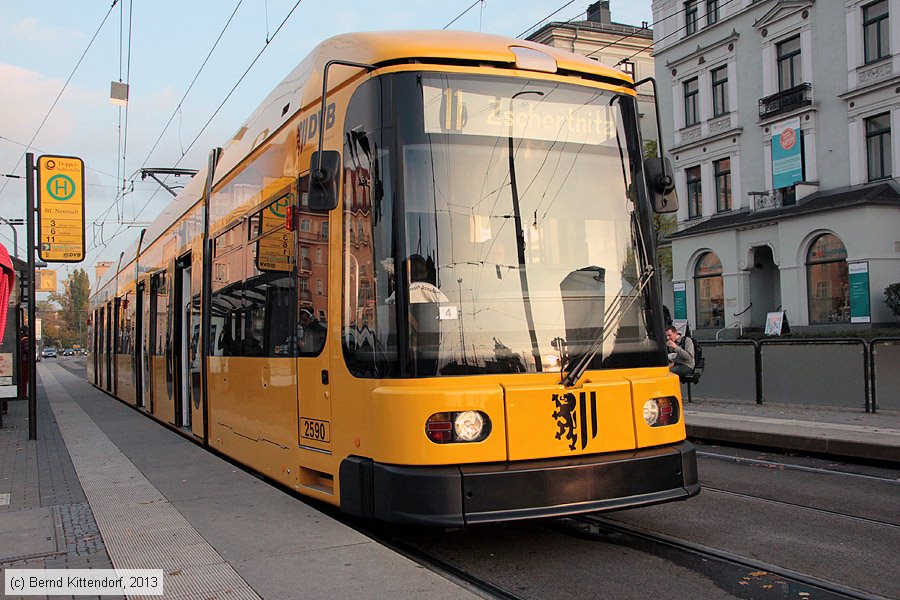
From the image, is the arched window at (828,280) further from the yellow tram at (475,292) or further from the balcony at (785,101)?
the yellow tram at (475,292)

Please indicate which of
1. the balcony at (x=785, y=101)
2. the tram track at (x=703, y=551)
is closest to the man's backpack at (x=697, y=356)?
the tram track at (x=703, y=551)

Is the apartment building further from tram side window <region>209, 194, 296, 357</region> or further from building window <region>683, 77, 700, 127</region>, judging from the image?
tram side window <region>209, 194, 296, 357</region>

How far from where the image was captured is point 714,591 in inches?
189

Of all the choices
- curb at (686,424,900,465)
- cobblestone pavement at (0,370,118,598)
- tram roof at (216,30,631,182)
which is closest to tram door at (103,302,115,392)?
cobblestone pavement at (0,370,118,598)

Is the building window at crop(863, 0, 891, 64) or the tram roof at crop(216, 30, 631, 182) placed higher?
the building window at crop(863, 0, 891, 64)

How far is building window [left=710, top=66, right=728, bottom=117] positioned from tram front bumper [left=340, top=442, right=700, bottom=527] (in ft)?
107

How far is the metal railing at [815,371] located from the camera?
12883 mm

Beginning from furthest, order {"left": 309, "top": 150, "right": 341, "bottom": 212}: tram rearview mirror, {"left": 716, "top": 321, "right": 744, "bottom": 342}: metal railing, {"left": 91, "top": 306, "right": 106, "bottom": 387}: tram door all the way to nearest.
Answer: {"left": 716, "top": 321, "right": 744, "bottom": 342}: metal railing
{"left": 91, "top": 306, "right": 106, "bottom": 387}: tram door
{"left": 309, "top": 150, "right": 341, "bottom": 212}: tram rearview mirror

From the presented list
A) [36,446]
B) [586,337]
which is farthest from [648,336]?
[36,446]

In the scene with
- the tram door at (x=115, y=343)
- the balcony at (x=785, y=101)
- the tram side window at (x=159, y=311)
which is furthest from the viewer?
the balcony at (x=785, y=101)

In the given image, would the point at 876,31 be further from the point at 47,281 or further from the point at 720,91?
the point at 47,281

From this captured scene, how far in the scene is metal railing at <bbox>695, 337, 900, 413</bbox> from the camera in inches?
507

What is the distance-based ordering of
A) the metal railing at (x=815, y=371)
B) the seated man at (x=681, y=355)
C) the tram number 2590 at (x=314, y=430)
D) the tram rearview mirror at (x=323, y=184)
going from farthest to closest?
the seated man at (x=681, y=355) < the metal railing at (x=815, y=371) < the tram number 2590 at (x=314, y=430) < the tram rearview mirror at (x=323, y=184)

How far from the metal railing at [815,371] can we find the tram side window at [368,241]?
9.93m
